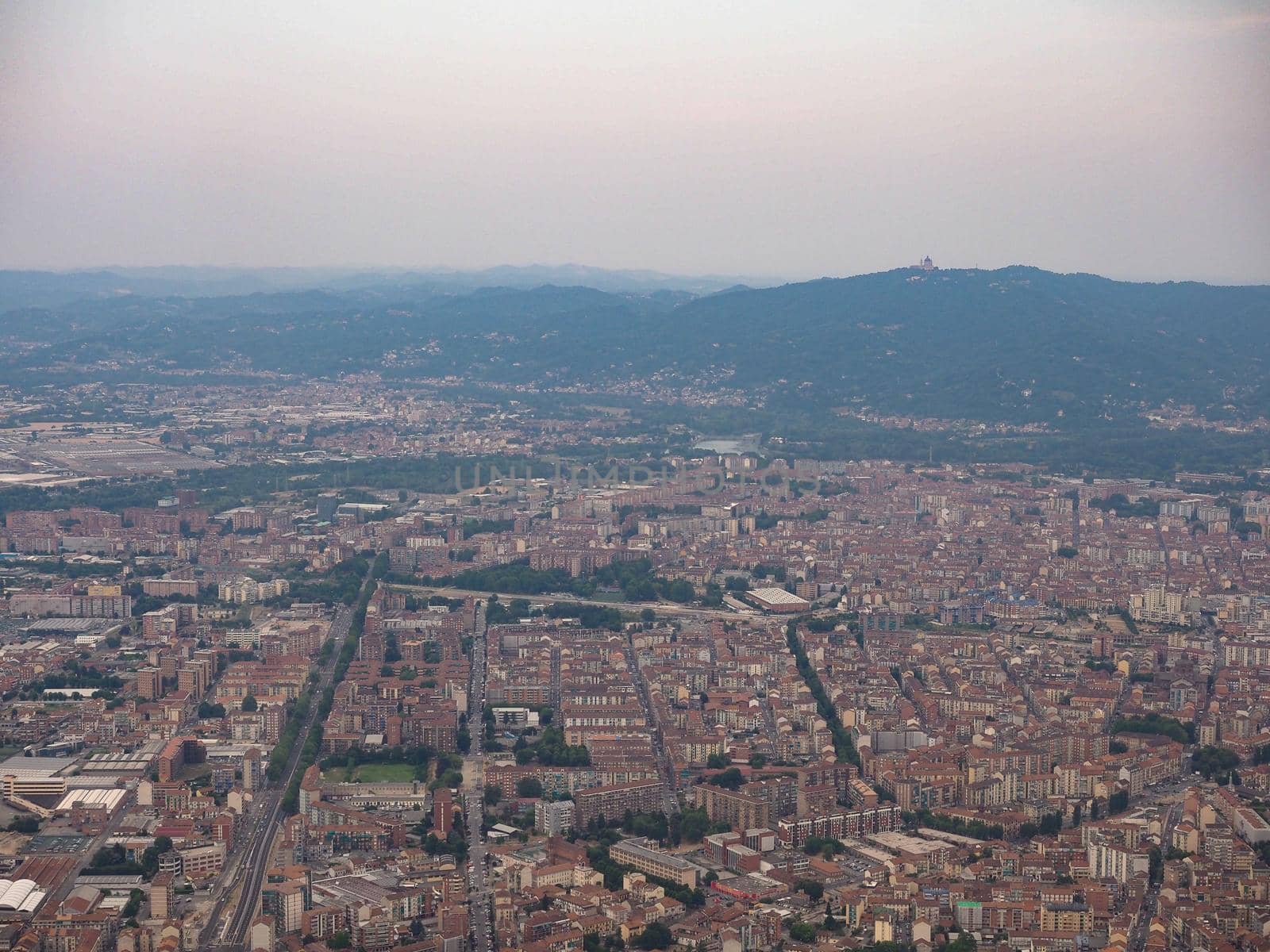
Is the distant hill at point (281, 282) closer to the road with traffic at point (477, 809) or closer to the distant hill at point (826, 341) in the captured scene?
the distant hill at point (826, 341)

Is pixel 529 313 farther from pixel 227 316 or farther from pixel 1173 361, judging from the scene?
pixel 1173 361

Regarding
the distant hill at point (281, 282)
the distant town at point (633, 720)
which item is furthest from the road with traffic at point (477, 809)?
the distant hill at point (281, 282)

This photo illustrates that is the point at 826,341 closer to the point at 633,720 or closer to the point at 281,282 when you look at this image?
the point at 633,720

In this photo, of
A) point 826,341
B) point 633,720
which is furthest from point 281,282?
point 633,720

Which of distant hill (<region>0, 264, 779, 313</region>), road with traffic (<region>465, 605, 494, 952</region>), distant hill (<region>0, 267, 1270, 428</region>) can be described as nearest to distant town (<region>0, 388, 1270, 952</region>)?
road with traffic (<region>465, 605, 494, 952</region>)

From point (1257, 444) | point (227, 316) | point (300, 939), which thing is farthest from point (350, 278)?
point (300, 939)

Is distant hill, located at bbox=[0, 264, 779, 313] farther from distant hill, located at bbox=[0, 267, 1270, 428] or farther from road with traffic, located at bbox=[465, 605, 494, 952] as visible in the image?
road with traffic, located at bbox=[465, 605, 494, 952]
